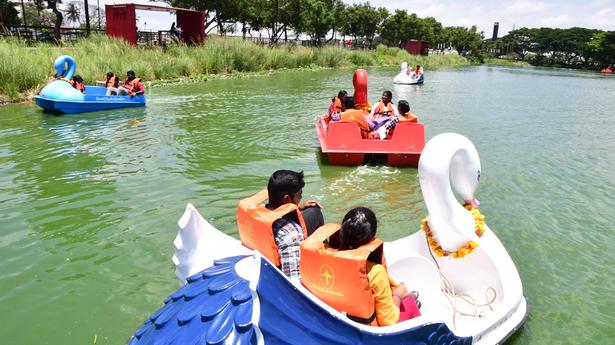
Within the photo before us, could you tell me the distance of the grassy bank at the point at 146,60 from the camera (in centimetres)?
1362

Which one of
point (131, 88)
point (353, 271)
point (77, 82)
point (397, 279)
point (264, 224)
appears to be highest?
point (77, 82)

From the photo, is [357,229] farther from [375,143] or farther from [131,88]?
[131,88]

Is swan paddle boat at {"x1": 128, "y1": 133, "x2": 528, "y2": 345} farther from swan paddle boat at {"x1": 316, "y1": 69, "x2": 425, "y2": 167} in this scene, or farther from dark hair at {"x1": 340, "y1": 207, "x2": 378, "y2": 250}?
swan paddle boat at {"x1": 316, "y1": 69, "x2": 425, "y2": 167}

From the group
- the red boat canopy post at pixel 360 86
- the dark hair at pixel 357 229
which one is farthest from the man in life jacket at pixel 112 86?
the dark hair at pixel 357 229

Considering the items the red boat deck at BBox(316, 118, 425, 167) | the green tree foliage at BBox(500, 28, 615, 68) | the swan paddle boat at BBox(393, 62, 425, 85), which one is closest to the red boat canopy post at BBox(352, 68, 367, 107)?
the red boat deck at BBox(316, 118, 425, 167)

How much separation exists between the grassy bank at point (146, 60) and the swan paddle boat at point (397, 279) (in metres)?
13.2

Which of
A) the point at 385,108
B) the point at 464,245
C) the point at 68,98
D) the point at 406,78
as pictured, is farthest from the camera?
the point at 406,78

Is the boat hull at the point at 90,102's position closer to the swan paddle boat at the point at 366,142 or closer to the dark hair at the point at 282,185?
the swan paddle boat at the point at 366,142

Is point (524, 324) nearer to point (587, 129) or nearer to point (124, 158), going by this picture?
point (124, 158)

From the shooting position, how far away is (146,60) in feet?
62.8

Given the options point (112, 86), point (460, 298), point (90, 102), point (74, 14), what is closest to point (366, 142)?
point (460, 298)

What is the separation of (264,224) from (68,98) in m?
10.8

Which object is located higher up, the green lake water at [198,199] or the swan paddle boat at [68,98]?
the swan paddle boat at [68,98]

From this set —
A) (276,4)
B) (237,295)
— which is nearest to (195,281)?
(237,295)
